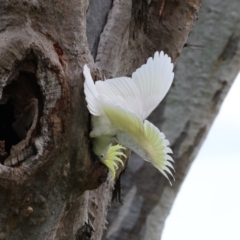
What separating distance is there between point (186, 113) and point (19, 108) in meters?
1.29

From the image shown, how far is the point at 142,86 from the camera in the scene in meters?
0.86

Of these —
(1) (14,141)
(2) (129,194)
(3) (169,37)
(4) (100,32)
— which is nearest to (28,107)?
(1) (14,141)

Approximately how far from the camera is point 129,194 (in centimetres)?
212

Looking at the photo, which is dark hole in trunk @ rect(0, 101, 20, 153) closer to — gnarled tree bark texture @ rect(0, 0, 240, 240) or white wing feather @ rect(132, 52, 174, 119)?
gnarled tree bark texture @ rect(0, 0, 240, 240)

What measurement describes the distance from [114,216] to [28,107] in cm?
129

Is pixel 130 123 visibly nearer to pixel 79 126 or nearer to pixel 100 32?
pixel 79 126

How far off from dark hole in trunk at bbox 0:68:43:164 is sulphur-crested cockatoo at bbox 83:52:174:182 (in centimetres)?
8

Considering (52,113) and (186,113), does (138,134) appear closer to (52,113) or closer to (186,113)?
(52,113)

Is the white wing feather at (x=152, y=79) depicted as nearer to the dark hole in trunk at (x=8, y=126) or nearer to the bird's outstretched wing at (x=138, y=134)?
the bird's outstretched wing at (x=138, y=134)

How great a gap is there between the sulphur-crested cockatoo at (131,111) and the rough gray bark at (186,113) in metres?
1.21

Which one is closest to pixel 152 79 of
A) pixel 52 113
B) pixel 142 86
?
pixel 142 86

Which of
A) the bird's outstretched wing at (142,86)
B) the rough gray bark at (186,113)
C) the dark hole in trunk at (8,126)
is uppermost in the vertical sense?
the rough gray bark at (186,113)

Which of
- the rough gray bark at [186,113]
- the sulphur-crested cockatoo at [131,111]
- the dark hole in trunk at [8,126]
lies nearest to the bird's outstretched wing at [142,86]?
the sulphur-crested cockatoo at [131,111]

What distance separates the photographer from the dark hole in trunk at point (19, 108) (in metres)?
0.87
